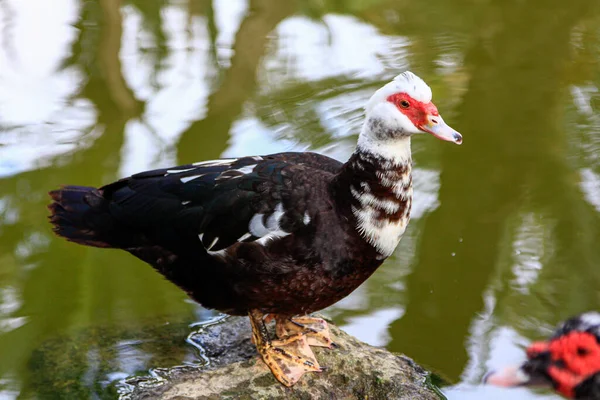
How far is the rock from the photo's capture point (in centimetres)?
423

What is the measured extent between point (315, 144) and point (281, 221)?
2.30 metres

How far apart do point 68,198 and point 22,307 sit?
89 cm

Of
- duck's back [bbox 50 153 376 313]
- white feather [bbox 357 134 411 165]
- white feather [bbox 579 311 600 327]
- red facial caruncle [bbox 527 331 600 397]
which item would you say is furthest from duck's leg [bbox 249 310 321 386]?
white feather [bbox 579 311 600 327]

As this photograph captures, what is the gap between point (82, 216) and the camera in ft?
15.1

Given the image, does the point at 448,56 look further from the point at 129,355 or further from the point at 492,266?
the point at 129,355

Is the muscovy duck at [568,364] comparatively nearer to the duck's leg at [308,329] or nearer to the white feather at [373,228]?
the white feather at [373,228]

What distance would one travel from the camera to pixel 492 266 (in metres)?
5.41

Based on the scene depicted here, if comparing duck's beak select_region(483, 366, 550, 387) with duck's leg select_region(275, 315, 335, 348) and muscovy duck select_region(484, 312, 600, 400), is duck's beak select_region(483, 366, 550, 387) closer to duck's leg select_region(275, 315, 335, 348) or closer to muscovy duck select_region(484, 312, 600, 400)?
muscovy duck select_region(484, 312, 600, 400)

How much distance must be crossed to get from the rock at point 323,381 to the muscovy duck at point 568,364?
984mm

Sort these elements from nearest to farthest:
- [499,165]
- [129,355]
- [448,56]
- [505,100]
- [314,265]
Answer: [314,265], [129,355], [499,165], [505,100], [448,56]

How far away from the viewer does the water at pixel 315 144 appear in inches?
197

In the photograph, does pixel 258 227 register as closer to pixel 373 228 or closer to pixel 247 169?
pixel 247 169

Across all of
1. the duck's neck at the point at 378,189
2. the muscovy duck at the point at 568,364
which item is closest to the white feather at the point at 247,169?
the duck's neck at the point at 378,189

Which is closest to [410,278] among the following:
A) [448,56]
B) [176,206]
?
[176,206]
